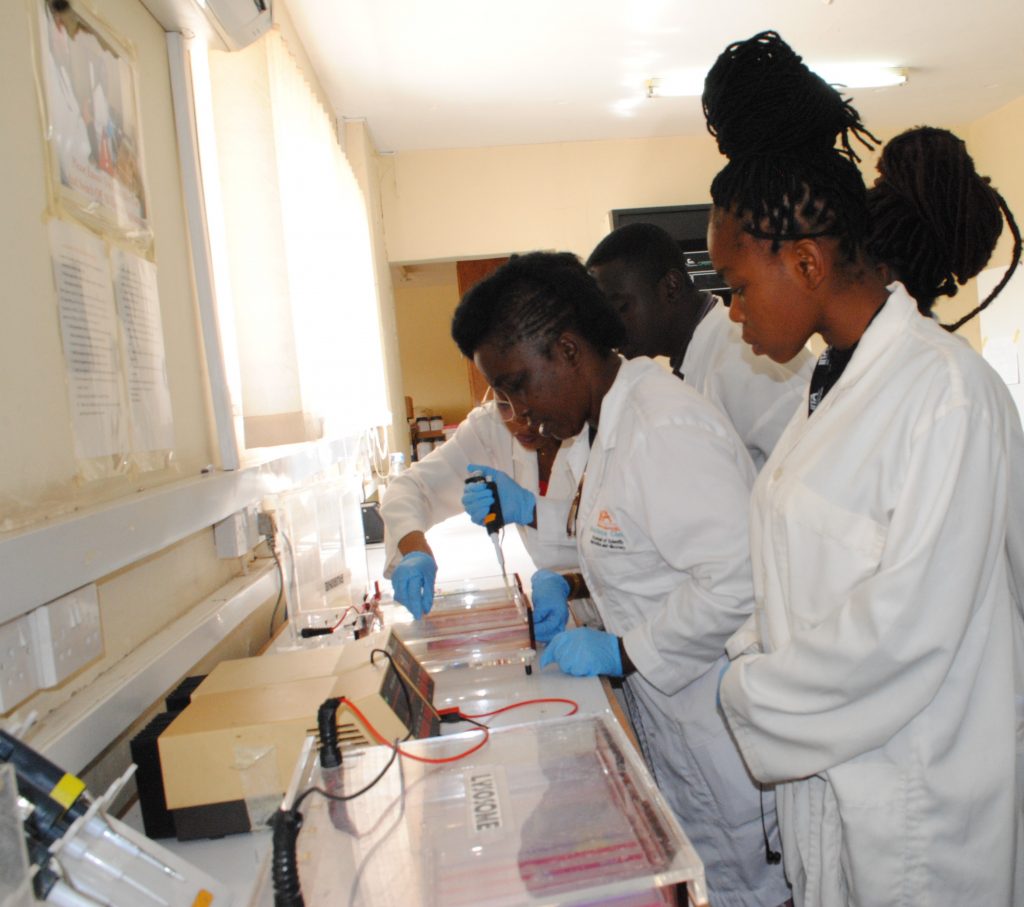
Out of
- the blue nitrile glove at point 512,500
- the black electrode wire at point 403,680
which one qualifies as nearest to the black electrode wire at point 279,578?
the blue nitrile glove at point 512,500

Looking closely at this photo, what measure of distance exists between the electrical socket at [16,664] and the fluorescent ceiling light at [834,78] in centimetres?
369

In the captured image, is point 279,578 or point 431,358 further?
point 431,358

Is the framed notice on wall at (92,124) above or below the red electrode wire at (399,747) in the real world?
above

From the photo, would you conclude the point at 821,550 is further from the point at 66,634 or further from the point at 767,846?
the point at 66,634

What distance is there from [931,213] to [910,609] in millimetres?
471

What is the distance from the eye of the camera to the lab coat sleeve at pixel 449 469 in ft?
6.87

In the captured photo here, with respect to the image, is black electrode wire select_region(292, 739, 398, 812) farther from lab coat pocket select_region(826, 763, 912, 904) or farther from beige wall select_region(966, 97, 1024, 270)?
beige wall select_region(966, 97, 1024, 270)

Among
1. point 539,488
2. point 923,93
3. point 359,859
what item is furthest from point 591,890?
point 923,93

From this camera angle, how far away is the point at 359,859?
2.38ft

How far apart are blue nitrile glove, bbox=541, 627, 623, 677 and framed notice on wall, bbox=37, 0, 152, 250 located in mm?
963

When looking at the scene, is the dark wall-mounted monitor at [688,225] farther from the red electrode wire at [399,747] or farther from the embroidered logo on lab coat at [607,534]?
the red electrode wire at [399,747]

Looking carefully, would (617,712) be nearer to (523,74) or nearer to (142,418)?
(142,418)

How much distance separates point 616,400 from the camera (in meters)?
1.40

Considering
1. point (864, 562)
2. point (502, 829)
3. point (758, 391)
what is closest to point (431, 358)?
point (758, 391)
